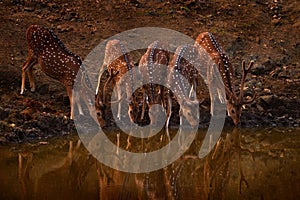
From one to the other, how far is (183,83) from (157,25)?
16.6ft

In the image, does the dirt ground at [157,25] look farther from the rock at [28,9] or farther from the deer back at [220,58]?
the deer back at [220,58]

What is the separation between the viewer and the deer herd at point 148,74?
52.4 feet

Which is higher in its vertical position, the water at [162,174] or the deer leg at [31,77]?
the deer leg at [31,77]

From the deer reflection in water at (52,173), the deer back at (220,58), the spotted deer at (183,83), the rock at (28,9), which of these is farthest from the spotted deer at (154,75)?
the rock at (28,9)

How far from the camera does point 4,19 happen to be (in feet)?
65.2

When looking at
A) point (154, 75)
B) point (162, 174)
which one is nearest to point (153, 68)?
point (154, 75)

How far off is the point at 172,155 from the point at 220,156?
2.89 ft

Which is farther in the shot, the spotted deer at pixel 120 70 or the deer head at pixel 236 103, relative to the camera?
the spotted deer at pixel 120 70

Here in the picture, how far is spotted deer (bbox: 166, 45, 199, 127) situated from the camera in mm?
15953

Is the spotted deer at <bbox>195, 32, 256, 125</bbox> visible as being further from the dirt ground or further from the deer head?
the dirt ground

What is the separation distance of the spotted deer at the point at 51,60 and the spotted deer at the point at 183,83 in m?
1.92

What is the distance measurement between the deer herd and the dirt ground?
1.77 ft

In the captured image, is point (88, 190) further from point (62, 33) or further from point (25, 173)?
point (62, 33)

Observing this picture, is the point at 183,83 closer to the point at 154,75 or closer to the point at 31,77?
the point at 154,75
